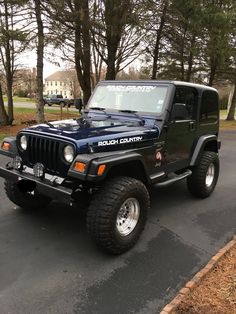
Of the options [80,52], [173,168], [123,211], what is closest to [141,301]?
[123,211]

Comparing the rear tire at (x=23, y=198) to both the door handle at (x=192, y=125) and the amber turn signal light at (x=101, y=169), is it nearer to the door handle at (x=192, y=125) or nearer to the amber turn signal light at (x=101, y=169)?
the amber turn signal light at (x=101, y=169)

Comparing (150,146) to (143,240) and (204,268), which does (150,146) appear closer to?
(143,240)

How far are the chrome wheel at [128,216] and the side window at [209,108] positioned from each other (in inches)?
90.0

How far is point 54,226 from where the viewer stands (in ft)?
Result: 15.5

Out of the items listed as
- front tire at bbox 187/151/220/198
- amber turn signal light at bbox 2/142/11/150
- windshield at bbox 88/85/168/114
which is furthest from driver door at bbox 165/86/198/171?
amber turn signal light at bbox 2/142/11/150

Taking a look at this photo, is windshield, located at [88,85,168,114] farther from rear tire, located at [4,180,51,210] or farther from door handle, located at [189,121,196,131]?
rear tire, located at [4,180,51,210]

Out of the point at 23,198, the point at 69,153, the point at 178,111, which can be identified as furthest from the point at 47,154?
the point at 178,111

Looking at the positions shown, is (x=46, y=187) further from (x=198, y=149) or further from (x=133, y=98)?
(x=198, y=149)

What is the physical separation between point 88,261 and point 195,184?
2.68 meters

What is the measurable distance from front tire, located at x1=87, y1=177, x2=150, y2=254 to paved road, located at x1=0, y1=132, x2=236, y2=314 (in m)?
0.20

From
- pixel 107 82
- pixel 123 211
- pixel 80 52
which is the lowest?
pixel 123 211

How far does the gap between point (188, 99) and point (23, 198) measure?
2.85 meters

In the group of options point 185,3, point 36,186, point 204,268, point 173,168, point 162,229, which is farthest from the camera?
point 185,3

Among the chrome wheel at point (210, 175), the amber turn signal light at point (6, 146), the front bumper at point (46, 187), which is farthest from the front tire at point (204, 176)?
the amber turn signal light at point (6, 146)
